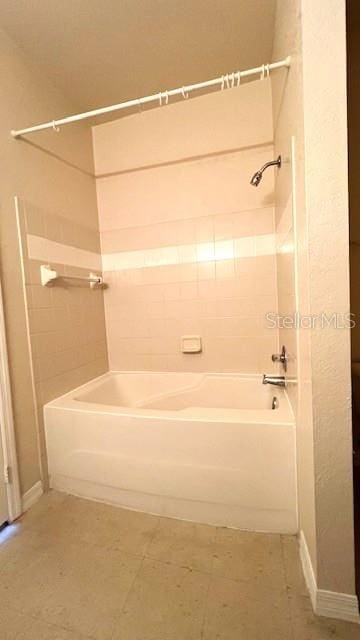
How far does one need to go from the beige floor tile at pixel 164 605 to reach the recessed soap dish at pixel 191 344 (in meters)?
1.23

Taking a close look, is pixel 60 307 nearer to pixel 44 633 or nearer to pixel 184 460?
pixel 184 460

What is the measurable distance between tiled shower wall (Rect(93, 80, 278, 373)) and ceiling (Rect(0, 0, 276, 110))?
9.7 inches

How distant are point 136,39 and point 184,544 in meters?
2.55

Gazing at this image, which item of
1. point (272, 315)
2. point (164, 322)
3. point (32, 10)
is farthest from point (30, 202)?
point (272, 315)

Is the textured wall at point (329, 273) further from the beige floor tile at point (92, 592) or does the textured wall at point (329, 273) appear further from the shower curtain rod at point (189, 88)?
the beige floor tile at point (92, 592)

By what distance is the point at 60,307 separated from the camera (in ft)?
5.72

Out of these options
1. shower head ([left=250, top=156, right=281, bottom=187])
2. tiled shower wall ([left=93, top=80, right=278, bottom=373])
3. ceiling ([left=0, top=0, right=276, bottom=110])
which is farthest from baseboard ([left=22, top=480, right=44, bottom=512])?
ceiling ([left=0, top=0, right=276, bottom=110])

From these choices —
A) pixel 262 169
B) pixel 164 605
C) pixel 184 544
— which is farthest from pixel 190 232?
pixel 164 605

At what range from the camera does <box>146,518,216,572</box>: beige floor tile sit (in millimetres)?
1119

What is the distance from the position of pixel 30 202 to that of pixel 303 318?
157 centimetres

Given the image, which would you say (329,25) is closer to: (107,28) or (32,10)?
(107,28)

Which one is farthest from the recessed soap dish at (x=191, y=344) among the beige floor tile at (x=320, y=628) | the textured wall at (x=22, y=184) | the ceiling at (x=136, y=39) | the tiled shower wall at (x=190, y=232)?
the ceiling at (x=136, y=39)

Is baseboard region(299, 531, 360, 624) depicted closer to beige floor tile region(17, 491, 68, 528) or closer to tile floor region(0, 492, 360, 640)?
tile floor region(0, 492, 360, 640)

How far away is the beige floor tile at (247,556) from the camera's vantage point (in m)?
1.05
